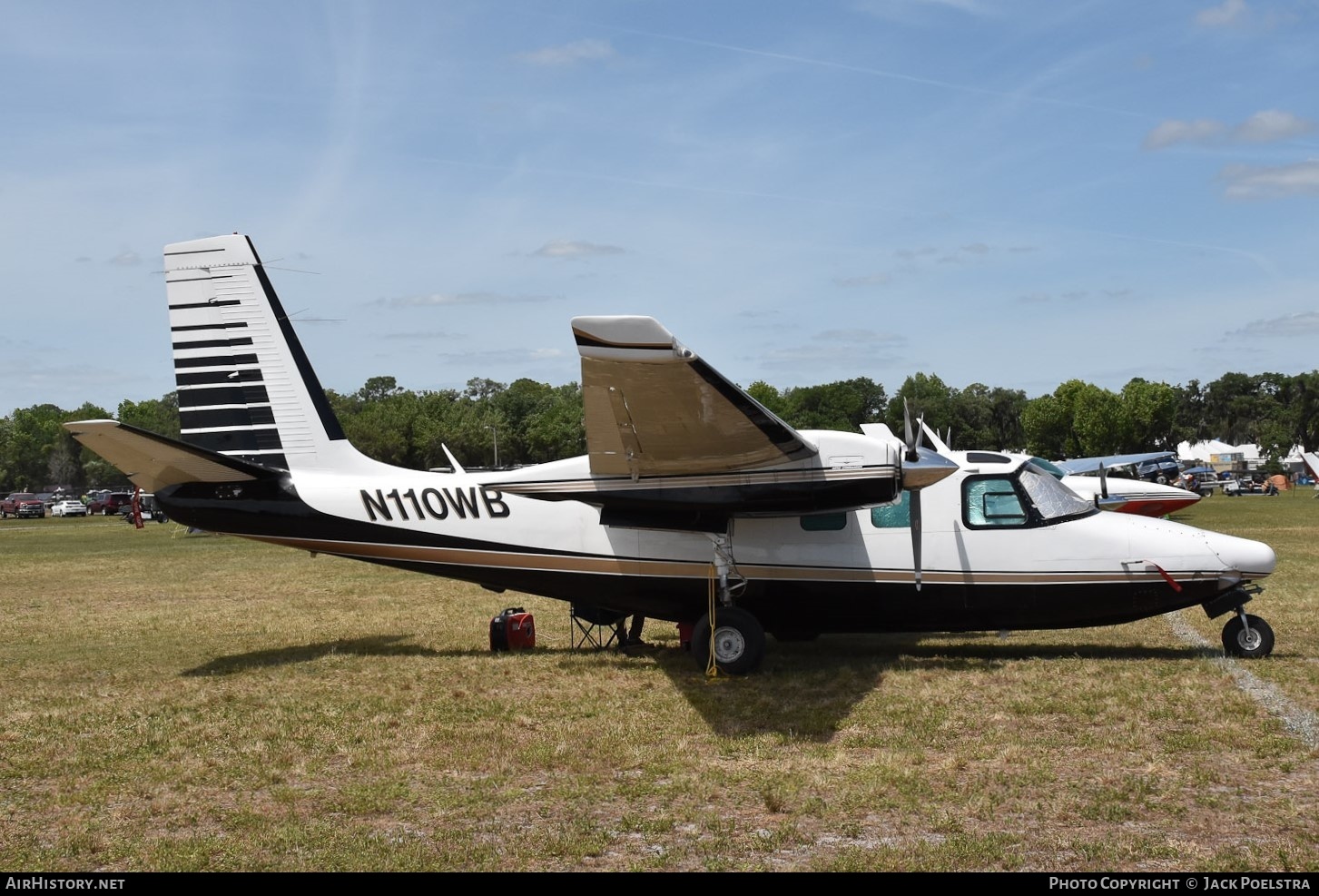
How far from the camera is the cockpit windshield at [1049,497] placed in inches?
461

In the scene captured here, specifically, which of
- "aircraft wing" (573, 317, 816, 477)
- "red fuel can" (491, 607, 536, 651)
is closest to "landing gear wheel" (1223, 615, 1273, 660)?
"aircraft wing" (573, 317, 816, 477)

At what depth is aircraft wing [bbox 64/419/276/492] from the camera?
10.9m

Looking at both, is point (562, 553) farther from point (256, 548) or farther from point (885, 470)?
point (256, 548)

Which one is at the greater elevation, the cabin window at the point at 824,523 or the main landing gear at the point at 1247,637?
the cabin window at the point at 824,523

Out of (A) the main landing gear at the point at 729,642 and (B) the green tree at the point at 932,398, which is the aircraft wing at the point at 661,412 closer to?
(A) the main landing gear at the point at 729,642

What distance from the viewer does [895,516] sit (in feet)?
38.6

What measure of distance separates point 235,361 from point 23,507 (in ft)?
235

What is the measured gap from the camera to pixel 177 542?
129 ft

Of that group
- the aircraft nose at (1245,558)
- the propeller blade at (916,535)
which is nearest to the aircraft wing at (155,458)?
the propeller blade at (916,535)

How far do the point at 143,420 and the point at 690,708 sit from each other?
143626mm

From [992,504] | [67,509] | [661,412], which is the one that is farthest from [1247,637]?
[67,509]

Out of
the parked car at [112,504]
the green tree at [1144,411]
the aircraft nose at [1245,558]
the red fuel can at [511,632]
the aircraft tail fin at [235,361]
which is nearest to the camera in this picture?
the aircraft nose at [1245,558]

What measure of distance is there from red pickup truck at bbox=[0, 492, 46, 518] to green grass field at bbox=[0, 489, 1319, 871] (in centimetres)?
6742

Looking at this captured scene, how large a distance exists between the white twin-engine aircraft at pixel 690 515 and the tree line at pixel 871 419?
62.5 m
